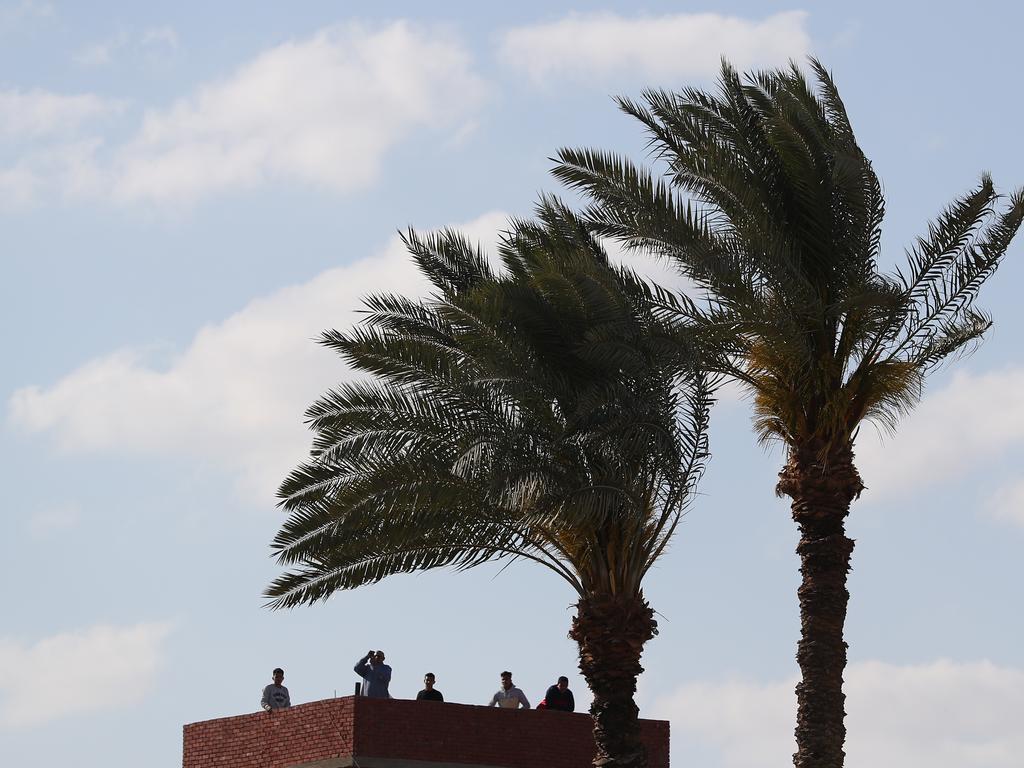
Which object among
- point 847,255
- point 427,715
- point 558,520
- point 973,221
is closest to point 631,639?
point 558,520

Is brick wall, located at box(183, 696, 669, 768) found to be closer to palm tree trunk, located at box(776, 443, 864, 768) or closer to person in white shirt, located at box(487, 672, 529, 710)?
person in white shirt, located at box(487, 672, 529, 710)

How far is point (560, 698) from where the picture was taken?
87.5ft

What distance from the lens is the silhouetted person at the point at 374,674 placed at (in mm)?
25469

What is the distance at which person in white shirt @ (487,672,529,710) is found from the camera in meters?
26.3

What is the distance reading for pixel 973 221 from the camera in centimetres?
2394

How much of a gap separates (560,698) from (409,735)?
8.88 ft

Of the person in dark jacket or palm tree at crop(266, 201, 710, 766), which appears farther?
the person in dark jacket

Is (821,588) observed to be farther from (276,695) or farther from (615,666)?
(276,695)

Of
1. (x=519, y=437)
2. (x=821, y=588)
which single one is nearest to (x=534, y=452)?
(x=519, y=437)

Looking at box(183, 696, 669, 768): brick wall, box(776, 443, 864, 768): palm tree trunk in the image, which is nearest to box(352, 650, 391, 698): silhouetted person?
box(183, 696, 669, 768): brick wall

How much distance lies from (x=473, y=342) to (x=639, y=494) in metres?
2.85

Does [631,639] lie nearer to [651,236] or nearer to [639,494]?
[639,494]

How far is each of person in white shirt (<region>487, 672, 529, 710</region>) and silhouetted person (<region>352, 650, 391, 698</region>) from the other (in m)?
1.67

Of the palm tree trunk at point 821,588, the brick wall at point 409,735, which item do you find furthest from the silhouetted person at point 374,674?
the palm tree trunk at point 821,588
